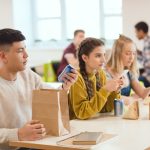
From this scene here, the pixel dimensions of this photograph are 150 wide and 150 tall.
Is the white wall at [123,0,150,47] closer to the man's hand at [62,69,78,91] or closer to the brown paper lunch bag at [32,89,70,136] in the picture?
the man's hand at [62,69,78,91]

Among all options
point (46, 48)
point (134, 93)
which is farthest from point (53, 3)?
point (134, 93)

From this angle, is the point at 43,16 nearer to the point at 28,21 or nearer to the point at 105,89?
the point at 28,21

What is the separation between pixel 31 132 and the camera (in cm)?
209

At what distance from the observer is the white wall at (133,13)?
6.96 m

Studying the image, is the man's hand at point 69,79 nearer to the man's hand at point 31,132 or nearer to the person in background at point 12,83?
the person in background at point 12,83

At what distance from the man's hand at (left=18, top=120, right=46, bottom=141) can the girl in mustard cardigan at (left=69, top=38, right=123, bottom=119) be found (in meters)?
0.53

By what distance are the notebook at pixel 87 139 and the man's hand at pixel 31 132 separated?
0.19m

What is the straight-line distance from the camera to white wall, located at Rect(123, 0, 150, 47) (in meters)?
6.96

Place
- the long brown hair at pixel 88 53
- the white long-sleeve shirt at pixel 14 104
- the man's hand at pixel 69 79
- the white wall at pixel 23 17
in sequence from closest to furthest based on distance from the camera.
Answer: the white long-sleeve shirt at pixel 14 104 < the man's hand at pixel 69 79 < the long brown hair at pixel 88 53 < the white wall at pixel 23 17

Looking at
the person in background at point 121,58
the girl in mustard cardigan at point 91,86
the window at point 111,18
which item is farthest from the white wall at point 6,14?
the girl in mustard cardigan at point 91,86

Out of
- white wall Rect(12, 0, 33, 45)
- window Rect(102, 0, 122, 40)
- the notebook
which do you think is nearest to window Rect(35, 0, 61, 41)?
white wall Rect(12, 0, 33, 45)

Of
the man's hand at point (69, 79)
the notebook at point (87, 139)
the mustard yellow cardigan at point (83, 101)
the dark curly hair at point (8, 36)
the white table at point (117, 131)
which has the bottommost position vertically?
the white table at point (117, 131)

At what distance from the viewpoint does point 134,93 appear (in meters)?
3.60

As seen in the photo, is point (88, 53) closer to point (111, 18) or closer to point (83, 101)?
point (83, 101)
